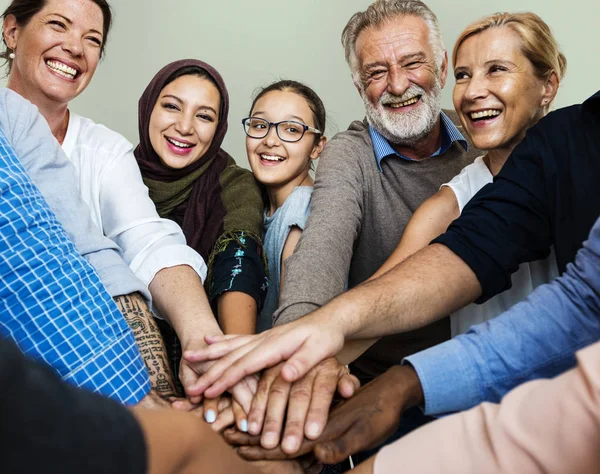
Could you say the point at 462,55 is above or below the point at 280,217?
above

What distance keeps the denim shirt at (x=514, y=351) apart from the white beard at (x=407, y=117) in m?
1.07

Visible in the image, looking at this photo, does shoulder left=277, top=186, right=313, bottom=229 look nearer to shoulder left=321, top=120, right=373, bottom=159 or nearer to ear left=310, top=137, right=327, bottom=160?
shoulder left=321, top=120, right=373, bottom=159

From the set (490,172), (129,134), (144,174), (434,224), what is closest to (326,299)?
(434,224)

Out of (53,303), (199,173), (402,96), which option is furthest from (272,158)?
(53,303)

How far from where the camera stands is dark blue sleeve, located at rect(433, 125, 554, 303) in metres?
1.33

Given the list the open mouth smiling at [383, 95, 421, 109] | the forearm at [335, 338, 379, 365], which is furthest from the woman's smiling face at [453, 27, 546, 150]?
the forearm at [335, 338, 379, 365]

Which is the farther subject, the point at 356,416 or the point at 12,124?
the point at 12,124

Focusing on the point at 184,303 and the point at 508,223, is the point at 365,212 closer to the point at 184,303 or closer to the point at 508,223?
the point at 508,223

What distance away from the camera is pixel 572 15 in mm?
3291

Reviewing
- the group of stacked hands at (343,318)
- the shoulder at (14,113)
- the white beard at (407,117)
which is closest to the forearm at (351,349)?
the group of stacked hands at (343,318)

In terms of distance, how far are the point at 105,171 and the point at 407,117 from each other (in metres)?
1.01

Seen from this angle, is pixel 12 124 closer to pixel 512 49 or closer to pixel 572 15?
pixel 512 49

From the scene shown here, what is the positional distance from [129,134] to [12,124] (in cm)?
244

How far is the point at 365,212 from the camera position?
6.48 feet
